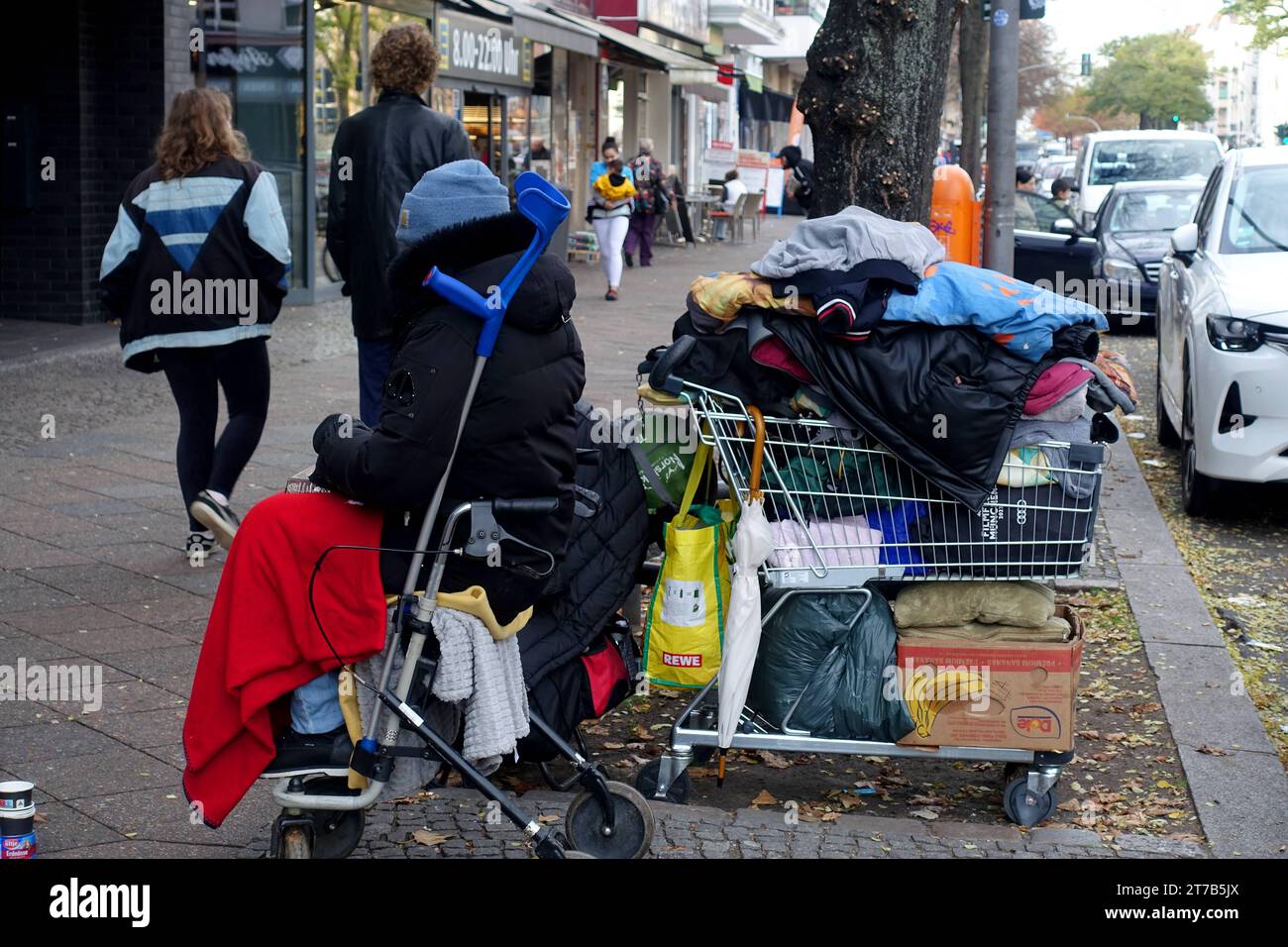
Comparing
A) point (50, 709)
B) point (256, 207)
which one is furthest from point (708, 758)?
point (256, 207)

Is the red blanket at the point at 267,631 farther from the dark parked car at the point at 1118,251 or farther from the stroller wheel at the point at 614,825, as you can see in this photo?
the dark parked car at the point at 1118,251

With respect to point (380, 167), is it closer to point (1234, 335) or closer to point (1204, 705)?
point (1204, 705)

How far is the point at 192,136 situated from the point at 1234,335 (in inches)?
190

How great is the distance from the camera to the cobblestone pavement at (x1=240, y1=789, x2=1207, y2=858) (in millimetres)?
3988

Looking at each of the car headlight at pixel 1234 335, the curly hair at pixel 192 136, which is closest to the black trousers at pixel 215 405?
the curly hair at pixel 192 136

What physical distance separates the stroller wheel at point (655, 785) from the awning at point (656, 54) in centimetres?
2032

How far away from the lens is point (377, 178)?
6.42 metres

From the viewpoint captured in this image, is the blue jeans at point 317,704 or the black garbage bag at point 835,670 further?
the black garbage bag at point 835,670

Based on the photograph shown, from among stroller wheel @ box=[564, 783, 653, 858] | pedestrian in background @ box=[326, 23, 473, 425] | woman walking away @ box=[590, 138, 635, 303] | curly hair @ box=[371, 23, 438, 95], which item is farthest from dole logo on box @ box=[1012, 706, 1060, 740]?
woman walking away @ box=[590, 138, 635, 303]

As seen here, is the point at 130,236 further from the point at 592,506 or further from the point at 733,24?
the point at 733,24

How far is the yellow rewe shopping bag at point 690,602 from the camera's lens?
14.1ft

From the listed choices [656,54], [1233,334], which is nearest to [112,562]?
[1233,334]
